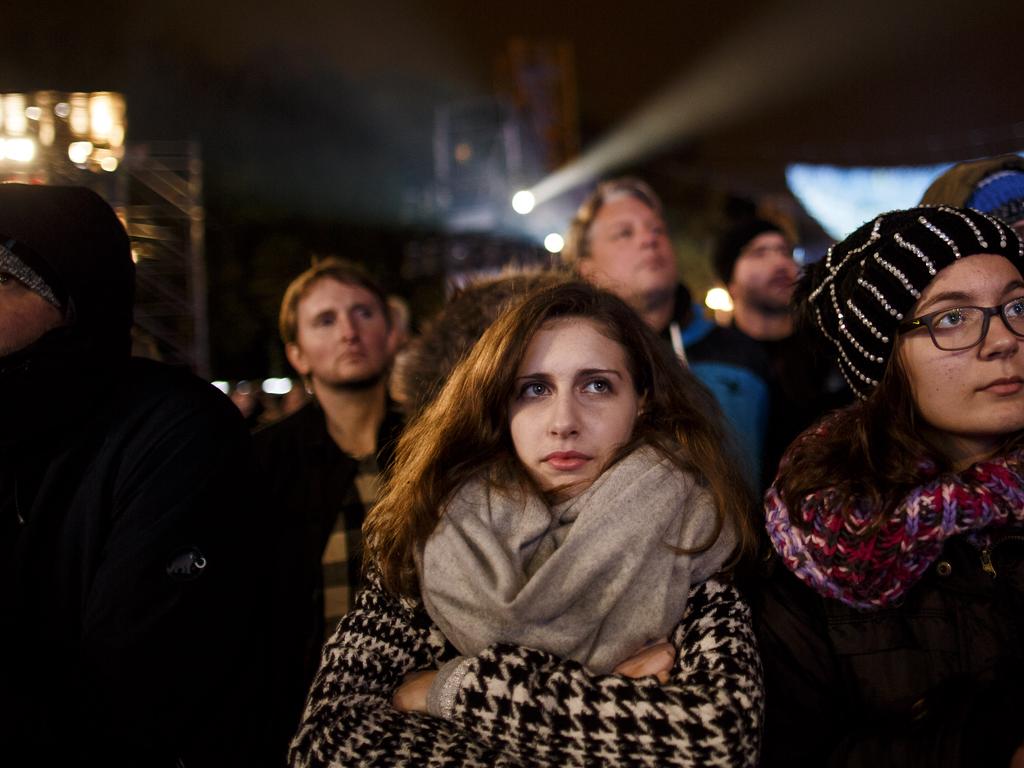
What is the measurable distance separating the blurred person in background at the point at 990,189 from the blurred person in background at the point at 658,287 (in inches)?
42.3

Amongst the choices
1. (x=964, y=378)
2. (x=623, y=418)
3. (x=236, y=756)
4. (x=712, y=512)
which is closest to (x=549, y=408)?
(x=623, y=418)

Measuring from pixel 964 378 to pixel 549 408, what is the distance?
1.01m

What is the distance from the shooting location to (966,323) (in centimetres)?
207

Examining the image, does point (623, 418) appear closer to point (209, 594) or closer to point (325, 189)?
point (209, 594)

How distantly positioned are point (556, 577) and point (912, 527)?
795 millimetres

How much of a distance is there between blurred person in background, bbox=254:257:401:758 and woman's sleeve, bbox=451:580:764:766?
1.35 meters

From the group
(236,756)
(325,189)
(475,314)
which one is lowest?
(236,756)

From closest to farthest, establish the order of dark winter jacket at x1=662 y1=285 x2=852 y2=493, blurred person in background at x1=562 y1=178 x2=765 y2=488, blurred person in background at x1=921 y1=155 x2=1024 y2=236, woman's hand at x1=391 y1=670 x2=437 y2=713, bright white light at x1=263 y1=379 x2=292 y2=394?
woman's hand at x1=391 y1=670 x2=437 y2=713 → blurred person in background at x1=921 y1=155 x2=1024 y2=236 → dark winter jacket at x1=662 y1=285 x2=852 y2=493 → blurred person in background at x1=562 y1=178 x2=765 y2=488 → bright white light at x1=263 y1=379 x2=292 y2=394

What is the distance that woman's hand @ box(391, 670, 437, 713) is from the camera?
2107mm

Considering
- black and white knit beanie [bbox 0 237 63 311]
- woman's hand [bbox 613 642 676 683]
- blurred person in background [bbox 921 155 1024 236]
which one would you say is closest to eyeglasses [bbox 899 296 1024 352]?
blurred person in background [bbox 921 155 1024 236]

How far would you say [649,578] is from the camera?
205cm

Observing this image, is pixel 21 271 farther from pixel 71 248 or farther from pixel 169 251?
pixel 169 251

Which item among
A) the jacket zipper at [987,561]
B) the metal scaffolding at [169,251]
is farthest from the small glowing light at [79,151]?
the jacket zipper at [987,561]

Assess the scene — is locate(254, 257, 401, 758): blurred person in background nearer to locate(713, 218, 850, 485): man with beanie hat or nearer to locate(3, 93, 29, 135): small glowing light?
locate(713, 218, 850, 485): man with beanie hat
